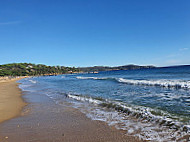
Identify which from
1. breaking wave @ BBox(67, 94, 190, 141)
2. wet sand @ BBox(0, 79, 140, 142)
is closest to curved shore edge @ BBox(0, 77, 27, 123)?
wet sand @ BBox(0, 79, 140, 142)

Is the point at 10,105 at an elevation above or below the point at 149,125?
below

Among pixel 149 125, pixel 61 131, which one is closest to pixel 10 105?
pixel 61 131

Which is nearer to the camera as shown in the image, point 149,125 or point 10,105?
point 149,125

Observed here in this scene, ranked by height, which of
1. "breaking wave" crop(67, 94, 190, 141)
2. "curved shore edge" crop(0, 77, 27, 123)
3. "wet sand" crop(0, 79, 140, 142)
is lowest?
"curved shore edge" crop(0, 77, 27, 123)

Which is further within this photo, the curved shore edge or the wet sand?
the curved shore edge

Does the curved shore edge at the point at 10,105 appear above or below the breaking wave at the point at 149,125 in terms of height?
below

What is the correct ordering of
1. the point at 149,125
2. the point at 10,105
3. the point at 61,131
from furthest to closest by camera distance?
the point at 10,105 → the point at 149,125 → the point at 61,131

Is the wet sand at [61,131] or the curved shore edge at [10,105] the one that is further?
the curved shore edge at [10,105]

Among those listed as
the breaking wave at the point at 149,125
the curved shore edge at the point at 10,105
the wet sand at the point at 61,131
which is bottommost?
the curved shore edge at the point at 10,105

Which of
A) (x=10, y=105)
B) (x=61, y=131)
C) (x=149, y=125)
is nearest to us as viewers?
(x=61, y=131)

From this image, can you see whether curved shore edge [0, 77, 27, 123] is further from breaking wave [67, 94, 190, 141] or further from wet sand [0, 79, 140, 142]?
breaking wave [67, 94, 190, 141]

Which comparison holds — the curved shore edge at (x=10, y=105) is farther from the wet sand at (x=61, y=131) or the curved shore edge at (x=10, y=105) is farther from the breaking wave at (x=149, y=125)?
the breaking wave at (x=149, y=125)

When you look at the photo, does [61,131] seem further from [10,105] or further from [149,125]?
[10,105]

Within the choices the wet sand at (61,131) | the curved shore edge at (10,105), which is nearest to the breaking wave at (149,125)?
the wet sand at (61,131)
